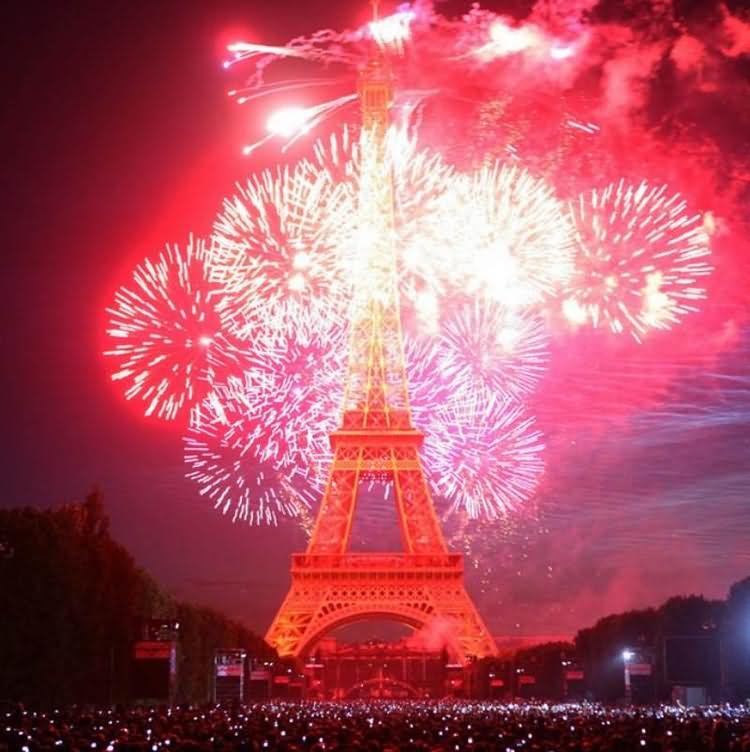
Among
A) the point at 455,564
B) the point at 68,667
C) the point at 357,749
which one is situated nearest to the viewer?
the point at 357,749

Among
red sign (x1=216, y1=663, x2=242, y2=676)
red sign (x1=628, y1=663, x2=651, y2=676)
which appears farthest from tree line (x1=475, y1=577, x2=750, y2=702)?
red sign (x1=216, y1=663, x2=242, y2=676)

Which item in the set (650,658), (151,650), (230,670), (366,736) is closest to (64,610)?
(151,650)

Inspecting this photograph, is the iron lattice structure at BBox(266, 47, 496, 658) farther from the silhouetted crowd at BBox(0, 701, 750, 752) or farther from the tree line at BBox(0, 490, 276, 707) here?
the silhouetted crowd at BBox(0, 701, 750, 752)

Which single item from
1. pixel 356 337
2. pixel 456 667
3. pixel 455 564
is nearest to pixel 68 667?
pixel 356 337

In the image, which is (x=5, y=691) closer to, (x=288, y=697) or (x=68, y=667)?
(x=68, y=667)

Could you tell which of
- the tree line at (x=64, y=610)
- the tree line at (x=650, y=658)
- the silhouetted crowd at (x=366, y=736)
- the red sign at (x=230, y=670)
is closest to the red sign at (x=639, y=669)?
the tree line at (x=650, y=658)

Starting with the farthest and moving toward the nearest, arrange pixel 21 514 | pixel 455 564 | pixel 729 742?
pixel 455 564 < pixel 21 514 < pixel 729 742
